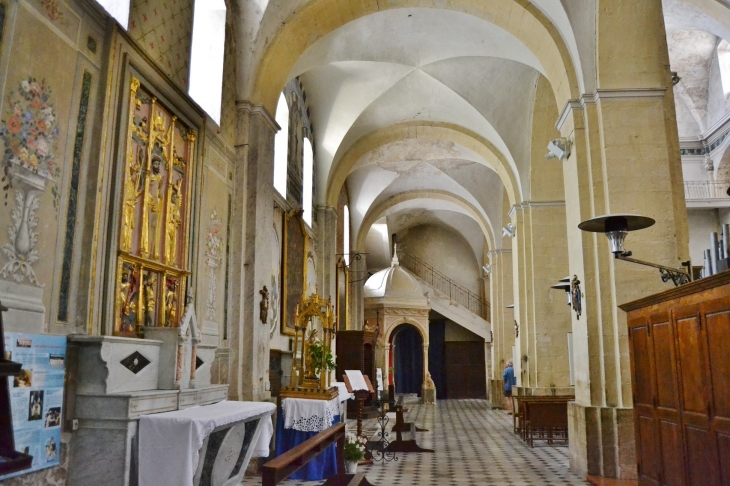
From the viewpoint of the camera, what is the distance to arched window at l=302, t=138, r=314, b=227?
43.3ft

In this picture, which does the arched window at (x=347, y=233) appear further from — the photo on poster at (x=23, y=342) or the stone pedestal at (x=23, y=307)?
the photo on poster at (x=23, y=342)

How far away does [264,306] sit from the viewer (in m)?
8.42

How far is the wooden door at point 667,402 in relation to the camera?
506cm

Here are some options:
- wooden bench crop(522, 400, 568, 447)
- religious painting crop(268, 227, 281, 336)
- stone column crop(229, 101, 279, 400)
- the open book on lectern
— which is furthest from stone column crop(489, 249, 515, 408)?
stone column crop(229, 101, 279, 400)

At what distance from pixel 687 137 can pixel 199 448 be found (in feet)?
57.0

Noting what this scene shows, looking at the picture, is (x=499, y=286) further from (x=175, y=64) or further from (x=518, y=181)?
(x=175, y=64)

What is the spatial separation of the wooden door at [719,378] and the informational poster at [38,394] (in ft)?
→ 15.6

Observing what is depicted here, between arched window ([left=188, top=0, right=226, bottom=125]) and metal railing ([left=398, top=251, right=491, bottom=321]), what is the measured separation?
19605mm

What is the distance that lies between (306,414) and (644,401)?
3.94 m

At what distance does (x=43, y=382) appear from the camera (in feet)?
13.8

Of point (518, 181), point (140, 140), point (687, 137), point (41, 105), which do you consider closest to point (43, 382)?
point (41, 105)

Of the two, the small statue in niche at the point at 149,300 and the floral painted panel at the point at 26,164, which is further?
the small statue in niche at the point at 149,300

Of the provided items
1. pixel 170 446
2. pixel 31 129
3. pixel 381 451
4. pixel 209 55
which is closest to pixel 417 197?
pixel 381 451

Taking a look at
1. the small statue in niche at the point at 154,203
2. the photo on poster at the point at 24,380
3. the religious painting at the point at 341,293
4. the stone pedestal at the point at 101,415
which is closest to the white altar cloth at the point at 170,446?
the stone pedestal at the point at 101,415
